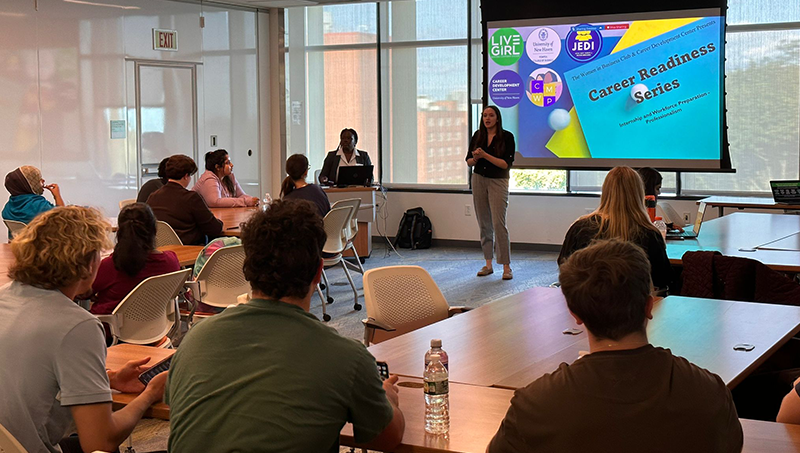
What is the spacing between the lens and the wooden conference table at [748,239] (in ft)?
16.3

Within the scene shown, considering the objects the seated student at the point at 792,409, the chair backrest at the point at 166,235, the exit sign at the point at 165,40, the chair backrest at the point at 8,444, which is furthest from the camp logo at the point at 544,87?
the chair backrest at the point at 8,444

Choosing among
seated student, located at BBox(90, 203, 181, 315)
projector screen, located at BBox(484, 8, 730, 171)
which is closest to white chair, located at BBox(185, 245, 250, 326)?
seated student, located at BBox(90, 203, 181, 315)

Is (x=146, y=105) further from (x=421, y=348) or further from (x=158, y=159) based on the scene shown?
(x=421, y=348)

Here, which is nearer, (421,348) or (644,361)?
(644,361)

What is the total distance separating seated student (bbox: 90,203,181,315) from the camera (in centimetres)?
399

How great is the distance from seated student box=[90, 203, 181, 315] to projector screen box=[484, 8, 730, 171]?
6.15 meters

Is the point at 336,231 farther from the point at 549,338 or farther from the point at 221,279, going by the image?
the point at 549,338

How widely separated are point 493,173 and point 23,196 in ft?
13.6

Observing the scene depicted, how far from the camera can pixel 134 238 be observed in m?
4.02

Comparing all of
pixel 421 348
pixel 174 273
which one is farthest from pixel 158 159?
pixel 421 348

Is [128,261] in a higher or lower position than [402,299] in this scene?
higher

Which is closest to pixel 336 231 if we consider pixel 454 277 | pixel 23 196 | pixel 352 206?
pixel 352 206

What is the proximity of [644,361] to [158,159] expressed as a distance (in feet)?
28.3

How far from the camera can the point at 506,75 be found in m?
9.60
